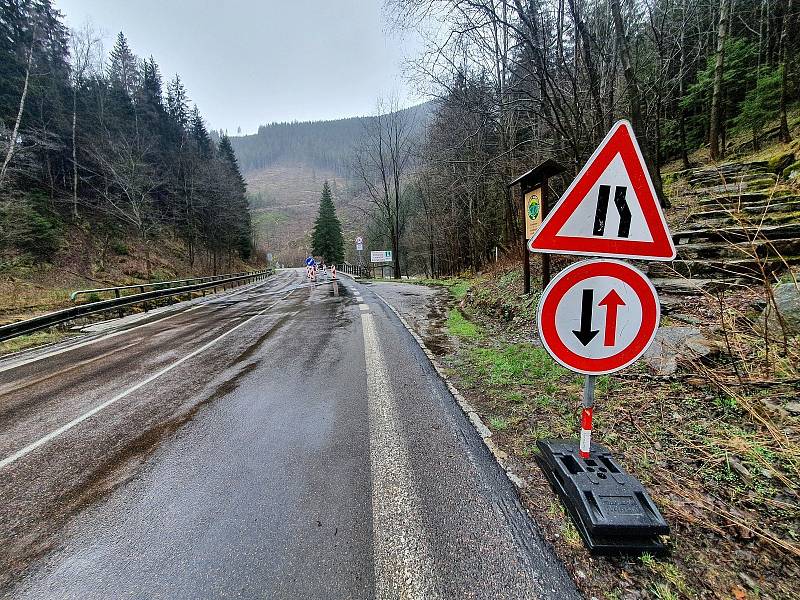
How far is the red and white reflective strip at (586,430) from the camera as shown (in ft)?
7.28

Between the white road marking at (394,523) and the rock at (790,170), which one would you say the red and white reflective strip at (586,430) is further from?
the rock at (790,170)

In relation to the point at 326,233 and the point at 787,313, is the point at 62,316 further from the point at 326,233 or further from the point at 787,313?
the point at 326,233

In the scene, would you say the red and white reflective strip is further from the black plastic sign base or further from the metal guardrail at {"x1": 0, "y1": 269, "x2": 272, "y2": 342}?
the metal guardrail at {"x1": 0, "y1": 269, "x2": 272, "y2": 342}

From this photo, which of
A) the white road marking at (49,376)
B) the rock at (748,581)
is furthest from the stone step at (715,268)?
the white road marking at (49,376)

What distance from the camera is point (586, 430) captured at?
7.44 feet

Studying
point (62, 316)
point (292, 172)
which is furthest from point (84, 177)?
point (292, 172)

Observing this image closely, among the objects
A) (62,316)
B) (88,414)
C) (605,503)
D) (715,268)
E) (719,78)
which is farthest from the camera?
(719,78)

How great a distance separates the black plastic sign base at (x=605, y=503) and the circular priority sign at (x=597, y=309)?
2.47 feet

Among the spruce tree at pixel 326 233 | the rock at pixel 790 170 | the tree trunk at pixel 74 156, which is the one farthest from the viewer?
the spruce tree at pixel 326 233

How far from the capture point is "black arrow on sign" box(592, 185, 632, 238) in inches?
79.6

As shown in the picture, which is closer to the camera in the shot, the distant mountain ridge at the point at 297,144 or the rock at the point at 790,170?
the rock at the point at 790,170

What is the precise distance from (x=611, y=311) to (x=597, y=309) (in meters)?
0.08

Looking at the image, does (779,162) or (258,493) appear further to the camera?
(779,162)

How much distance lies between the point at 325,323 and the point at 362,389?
4.86 m
